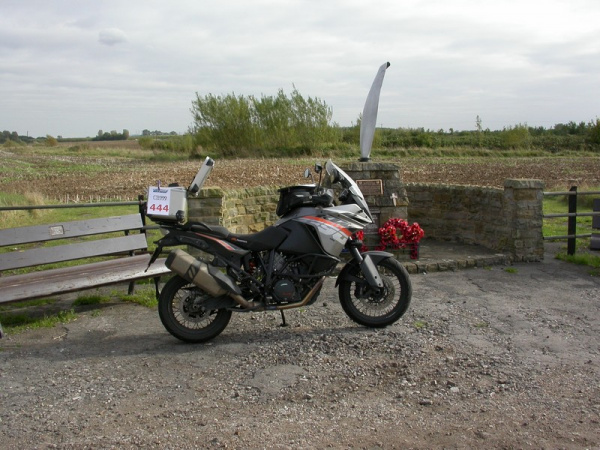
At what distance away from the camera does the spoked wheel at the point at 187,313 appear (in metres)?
5.30

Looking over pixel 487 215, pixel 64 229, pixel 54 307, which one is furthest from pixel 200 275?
pixel 487 215

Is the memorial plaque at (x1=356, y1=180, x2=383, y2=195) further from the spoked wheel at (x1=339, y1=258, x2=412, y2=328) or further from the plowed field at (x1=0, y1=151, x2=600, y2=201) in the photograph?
the plowed field at (x1=0, y1=151, x2=600, y2=201)

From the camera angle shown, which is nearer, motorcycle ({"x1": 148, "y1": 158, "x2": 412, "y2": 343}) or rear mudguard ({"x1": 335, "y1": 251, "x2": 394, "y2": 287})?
motorcycle ({"x1": 148, "y1": 158, "x2": 412, "y2": 343})

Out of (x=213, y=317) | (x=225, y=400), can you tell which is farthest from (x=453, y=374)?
(x=213, y=317)

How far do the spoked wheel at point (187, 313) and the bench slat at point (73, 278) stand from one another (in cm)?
120

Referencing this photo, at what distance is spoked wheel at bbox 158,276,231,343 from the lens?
17.4ft

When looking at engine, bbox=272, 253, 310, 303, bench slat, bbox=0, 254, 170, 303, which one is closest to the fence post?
engine, bbox=272, 253, 310, 303

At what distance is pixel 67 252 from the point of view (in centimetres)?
642

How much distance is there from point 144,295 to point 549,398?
14.6ft

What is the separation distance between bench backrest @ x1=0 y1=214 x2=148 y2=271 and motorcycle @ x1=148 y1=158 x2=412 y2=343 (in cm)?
139

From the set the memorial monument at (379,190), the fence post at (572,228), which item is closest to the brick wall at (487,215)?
the fence post at (572,228)

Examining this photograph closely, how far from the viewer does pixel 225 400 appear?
13.8ft

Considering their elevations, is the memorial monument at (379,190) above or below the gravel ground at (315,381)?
above

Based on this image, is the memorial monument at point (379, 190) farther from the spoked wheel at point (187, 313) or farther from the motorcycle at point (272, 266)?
the spoked wheel at point (187, 313)
